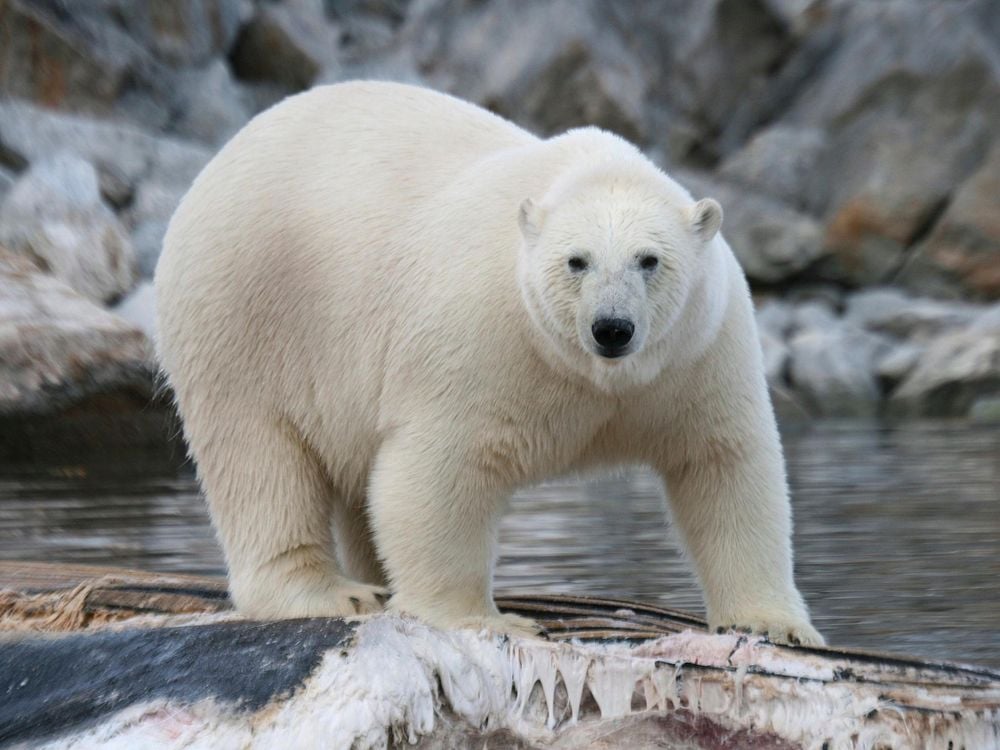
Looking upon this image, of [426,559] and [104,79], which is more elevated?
[104,79]

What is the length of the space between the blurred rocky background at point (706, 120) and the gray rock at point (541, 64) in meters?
0.03

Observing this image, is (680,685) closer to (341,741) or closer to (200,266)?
(341,741)

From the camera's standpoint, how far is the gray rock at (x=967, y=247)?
18.0 metres

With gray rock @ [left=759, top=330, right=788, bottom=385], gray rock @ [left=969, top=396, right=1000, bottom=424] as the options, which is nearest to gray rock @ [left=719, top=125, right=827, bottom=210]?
gray rock @ [left=759, top=330, right=788, bottom=385]

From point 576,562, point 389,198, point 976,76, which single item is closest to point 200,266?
point 389,198

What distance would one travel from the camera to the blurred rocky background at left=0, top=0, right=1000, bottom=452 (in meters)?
15.2

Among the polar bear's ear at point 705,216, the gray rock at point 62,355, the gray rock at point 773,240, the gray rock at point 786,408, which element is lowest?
the polar bear's ear at point 705,216

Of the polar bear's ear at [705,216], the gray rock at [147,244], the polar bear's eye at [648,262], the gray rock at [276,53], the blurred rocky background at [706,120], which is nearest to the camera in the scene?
the polar bear's eye at [648,262]

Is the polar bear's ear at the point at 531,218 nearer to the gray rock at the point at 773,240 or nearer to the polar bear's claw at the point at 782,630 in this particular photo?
the polar bear's claw at the point at 782,630

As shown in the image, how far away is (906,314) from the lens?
16812 mm

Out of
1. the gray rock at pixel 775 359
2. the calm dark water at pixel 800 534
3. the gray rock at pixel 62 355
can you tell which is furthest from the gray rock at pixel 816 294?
the gray rock at pixel 62 355

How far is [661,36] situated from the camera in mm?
21234

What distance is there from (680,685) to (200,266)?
2.08 metres

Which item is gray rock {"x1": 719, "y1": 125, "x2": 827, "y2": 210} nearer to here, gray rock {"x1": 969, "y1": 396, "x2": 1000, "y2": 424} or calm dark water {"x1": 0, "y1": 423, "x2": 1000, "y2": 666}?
gray rock {"x1": 969, "y1": 396, "x2": 1000, "y2": 424}
